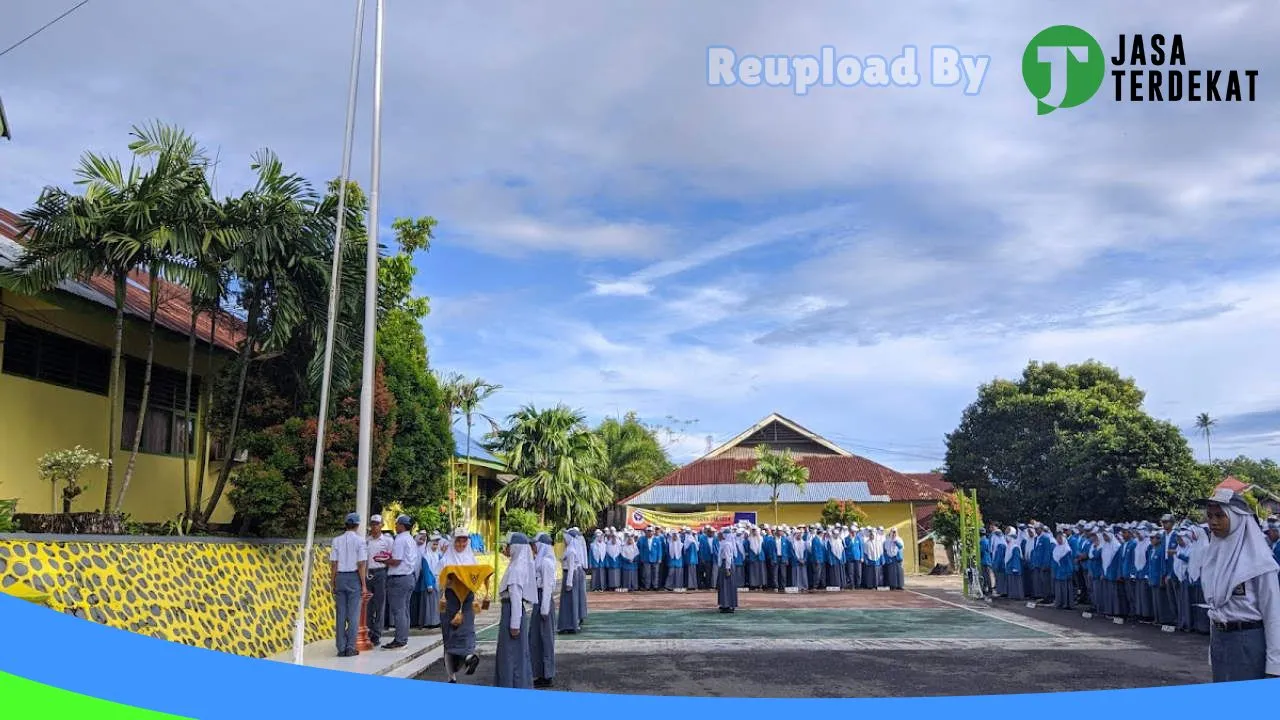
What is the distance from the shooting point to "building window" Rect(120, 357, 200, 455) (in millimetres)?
15445

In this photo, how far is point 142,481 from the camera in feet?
50.6

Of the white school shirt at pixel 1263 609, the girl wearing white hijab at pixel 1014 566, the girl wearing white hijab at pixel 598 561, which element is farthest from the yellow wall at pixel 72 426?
the girl wearing white hijab at pixel 1014 566

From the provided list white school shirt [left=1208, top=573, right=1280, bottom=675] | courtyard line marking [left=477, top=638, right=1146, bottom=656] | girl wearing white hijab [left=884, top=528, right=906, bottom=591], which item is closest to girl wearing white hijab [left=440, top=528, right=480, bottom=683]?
courtyard line marking [left=477, top=638, right=1146, bottom=656]

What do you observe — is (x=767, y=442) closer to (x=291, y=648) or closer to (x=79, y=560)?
(x=291, y=648)

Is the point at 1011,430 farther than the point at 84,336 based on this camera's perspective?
Yes

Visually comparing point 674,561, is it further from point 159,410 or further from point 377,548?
point 159,410

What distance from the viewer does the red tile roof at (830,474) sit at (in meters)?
38.5

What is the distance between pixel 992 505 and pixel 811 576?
11.6 metres

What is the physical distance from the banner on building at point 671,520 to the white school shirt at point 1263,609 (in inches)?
939

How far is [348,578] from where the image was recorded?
1266 centimetres

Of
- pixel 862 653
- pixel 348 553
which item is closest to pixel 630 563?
pixel 862 653

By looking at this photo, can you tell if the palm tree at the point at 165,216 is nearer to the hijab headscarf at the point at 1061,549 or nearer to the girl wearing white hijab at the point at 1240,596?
the girl wearing white hijab at the point at 1240,596

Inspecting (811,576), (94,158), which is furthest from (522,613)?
(811,576)

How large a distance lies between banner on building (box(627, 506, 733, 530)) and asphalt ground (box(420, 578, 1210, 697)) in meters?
9.98
